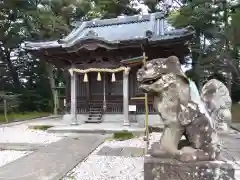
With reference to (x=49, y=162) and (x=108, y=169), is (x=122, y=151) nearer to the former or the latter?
(x=108, y=169)

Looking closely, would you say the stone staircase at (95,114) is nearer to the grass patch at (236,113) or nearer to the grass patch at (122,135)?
the grass patch at (122,135)

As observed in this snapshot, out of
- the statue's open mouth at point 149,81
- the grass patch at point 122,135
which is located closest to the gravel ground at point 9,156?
the grass patch at point 122,135

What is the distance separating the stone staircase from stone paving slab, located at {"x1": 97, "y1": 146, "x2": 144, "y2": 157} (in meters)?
5.55

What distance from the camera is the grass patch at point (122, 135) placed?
9.12 m

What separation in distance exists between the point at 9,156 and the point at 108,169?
2.61 metres

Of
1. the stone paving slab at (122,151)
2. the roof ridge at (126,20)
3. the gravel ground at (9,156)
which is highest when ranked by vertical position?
the roof ridge at (126,20)

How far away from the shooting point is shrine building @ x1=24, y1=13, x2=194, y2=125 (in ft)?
38.3

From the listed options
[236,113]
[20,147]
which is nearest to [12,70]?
[20,147]

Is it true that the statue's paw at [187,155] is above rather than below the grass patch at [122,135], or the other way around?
above

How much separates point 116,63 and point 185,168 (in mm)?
10215

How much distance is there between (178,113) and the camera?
113 inches

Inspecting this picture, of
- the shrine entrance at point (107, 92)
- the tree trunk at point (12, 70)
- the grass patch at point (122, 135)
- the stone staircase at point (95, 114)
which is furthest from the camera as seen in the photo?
the tree trunk at point (12, 70)

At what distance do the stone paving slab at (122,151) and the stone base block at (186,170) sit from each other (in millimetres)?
3525

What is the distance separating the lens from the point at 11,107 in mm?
17578
